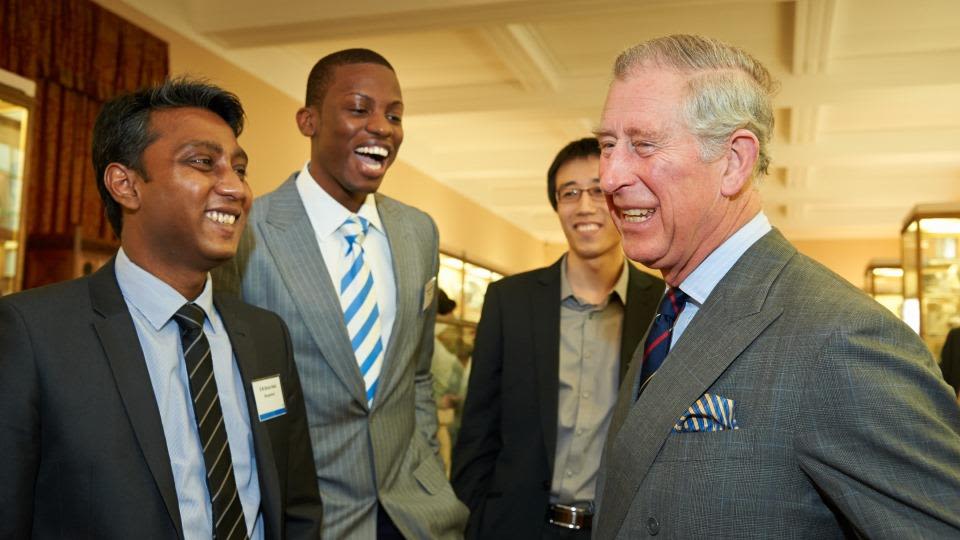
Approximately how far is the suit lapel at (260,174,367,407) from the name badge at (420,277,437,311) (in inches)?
13.1

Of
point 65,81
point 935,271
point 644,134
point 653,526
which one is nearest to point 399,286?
point 644,134

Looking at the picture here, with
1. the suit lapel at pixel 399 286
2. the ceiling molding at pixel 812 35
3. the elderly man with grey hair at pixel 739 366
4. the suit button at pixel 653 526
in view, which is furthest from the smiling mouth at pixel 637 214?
the ceiling molding at pixel 812 35

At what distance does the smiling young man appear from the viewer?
2193 millimetres

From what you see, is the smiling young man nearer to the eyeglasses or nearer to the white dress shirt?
the white dress shirt

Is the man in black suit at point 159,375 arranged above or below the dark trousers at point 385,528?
above

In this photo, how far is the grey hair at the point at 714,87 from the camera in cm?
137

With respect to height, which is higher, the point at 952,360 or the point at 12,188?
the point at 12,188

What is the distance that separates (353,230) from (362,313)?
249 millimetres

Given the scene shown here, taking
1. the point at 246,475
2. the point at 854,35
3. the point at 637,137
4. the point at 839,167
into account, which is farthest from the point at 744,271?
the point at 839,167

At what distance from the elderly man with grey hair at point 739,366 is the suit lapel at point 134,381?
0.78 meters

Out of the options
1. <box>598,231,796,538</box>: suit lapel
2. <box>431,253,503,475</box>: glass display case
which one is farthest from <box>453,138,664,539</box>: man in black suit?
<box>598,231,796,538</box>: suit lapel

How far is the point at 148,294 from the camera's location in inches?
69.1

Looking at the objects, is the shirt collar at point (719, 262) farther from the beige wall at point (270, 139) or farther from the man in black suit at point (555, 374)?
the beige wall at point (270, 139)

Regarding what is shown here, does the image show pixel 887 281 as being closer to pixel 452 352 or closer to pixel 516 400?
pixel 452 352
